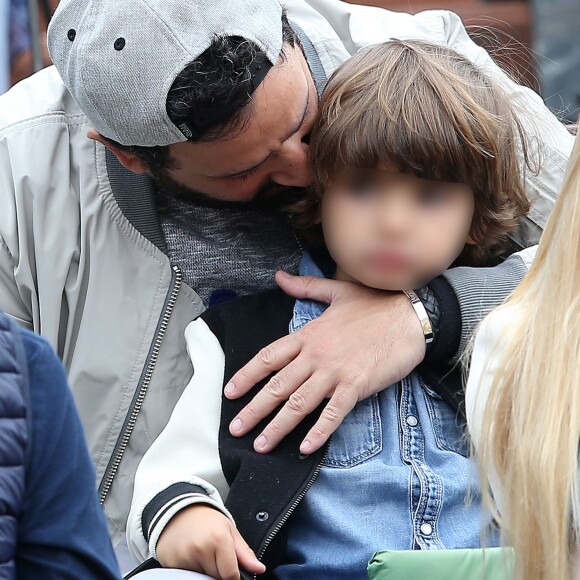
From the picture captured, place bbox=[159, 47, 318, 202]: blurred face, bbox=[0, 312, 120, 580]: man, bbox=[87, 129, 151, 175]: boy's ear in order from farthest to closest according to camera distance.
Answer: bbox=[87, 129, 151, 175]: boy's ear → bbox=[159, 47, 318, 202]: blurred face → bbox=[0, 312, 120, 580]: man

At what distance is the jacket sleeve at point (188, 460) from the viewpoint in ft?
5.38

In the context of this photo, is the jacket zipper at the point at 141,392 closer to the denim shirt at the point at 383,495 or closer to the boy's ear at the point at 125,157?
the boy's ear at the point at 125,157

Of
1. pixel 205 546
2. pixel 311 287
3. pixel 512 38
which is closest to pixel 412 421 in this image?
pixel 311 287

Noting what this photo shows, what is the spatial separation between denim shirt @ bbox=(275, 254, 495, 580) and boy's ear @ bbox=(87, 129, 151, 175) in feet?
1.94

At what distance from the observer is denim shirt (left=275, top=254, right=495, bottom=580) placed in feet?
5.42

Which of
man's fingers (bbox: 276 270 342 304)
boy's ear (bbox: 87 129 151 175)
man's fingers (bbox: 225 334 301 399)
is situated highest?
boy's ear (bbox: 87 129 151 175)

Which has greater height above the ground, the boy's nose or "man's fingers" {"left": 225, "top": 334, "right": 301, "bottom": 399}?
the boy's nose

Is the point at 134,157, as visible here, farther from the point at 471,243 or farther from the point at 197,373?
the point at 471,243

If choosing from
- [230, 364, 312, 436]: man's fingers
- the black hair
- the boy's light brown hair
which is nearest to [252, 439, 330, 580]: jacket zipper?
[230, 364, 312, 436]: man's fingers

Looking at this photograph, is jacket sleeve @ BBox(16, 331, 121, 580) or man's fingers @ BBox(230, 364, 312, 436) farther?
man's fingers @ BBox(230, 364, 312, 436)

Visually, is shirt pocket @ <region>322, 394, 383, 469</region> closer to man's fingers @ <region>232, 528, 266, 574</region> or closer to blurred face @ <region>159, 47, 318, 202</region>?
man's fingers @ <region>232, 528, 266, 574</region>

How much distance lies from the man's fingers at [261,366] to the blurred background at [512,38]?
0.85 metres

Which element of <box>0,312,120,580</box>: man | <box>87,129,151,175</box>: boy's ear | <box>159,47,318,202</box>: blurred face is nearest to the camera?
<box>0,312,120,580</box>: man

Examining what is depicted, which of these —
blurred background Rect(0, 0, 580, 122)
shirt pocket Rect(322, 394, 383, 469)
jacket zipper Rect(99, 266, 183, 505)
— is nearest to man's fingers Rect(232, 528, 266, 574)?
shirt pocket Rect(322, 394, 383, 469)
